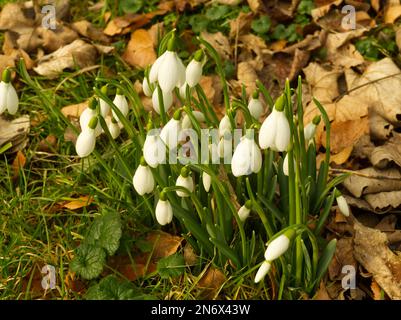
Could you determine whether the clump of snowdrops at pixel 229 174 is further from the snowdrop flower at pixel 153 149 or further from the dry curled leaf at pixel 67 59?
the dry curled leaf at pixel 67 59

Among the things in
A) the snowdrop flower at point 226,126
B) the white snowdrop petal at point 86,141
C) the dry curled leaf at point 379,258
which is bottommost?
the dry curled leaf at point 379,258

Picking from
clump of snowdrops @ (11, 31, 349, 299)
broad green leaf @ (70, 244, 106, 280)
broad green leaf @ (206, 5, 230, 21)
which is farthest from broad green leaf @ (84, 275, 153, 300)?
broad green leaf @ (206, 5, 230, 21)

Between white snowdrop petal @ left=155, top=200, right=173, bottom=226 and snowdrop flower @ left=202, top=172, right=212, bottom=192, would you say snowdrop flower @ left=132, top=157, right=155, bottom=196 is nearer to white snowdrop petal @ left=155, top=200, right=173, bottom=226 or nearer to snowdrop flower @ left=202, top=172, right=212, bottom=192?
white snowdrop petal @ left=155, top=200, right=173, bottom=226

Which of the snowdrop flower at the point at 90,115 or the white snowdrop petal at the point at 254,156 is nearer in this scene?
the white snowdrop petal at the point at 254,156

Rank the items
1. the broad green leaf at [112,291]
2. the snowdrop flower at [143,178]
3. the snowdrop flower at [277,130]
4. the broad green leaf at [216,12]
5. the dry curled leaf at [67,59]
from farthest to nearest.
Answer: the broad green leaf at [216,12]
the dry curled leaf at [67,59]
the broad green leaf at [112,291]
the snowdrop flower at [143,178]
the snowdrop flower at [277,130]

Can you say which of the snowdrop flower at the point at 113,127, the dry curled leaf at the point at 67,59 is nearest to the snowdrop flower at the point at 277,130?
the snowdrop flower at the point at 113,127

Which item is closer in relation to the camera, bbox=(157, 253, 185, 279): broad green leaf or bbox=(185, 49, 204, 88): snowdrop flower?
bbox=(185, 49, 204, 88): snowdrop flower

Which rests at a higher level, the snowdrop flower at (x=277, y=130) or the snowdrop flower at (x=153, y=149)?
the snowdrop flower at (x=277, y=130)
